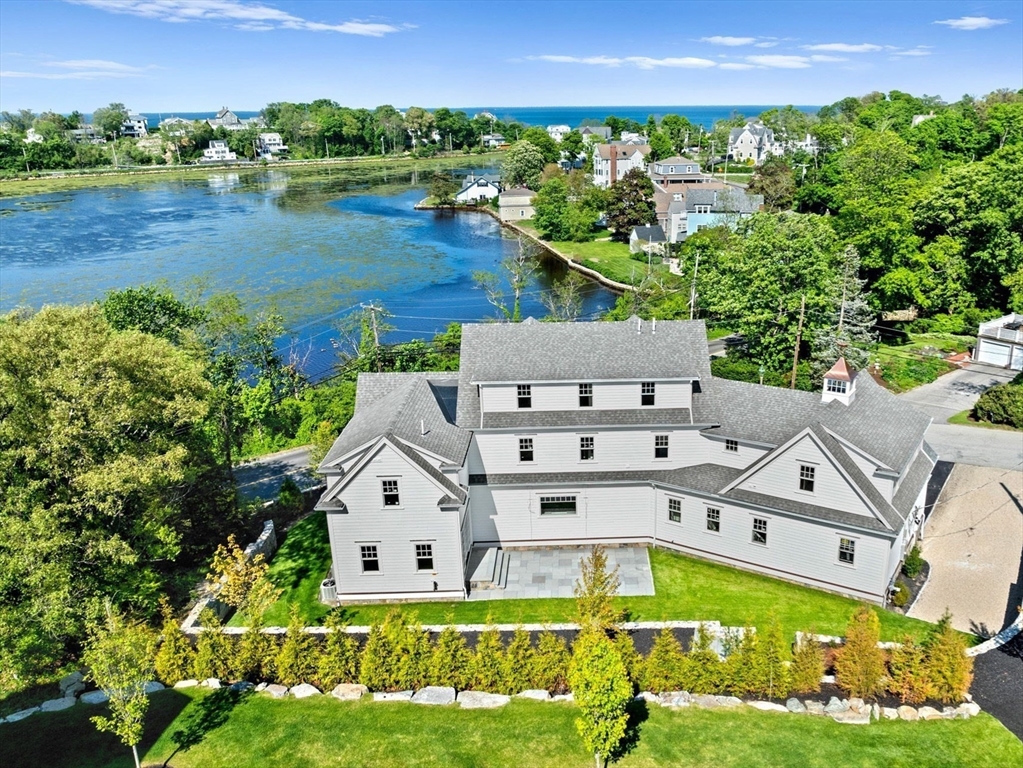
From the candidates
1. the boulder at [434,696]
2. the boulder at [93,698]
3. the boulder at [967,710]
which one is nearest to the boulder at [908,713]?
the boulder at [967,710]

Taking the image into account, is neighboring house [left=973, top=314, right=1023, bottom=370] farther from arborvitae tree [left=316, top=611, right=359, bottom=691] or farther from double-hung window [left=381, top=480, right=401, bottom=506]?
arborvitae tree [left=316, top=611, right=359, bottom=691]

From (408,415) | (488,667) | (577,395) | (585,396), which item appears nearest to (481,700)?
(488,667)

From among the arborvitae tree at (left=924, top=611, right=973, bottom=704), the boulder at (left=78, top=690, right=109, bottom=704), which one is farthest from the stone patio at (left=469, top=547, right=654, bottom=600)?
the boulder at (left=78, top=690, right=109, bottom=704)

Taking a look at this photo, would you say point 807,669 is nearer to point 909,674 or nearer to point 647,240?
point 909,674

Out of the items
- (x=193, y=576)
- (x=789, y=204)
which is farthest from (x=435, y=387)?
(x=789, y=204)

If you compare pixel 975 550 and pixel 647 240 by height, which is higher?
pixel 647 240

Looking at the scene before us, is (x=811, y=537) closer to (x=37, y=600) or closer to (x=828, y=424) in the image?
(x=828, y=424)
